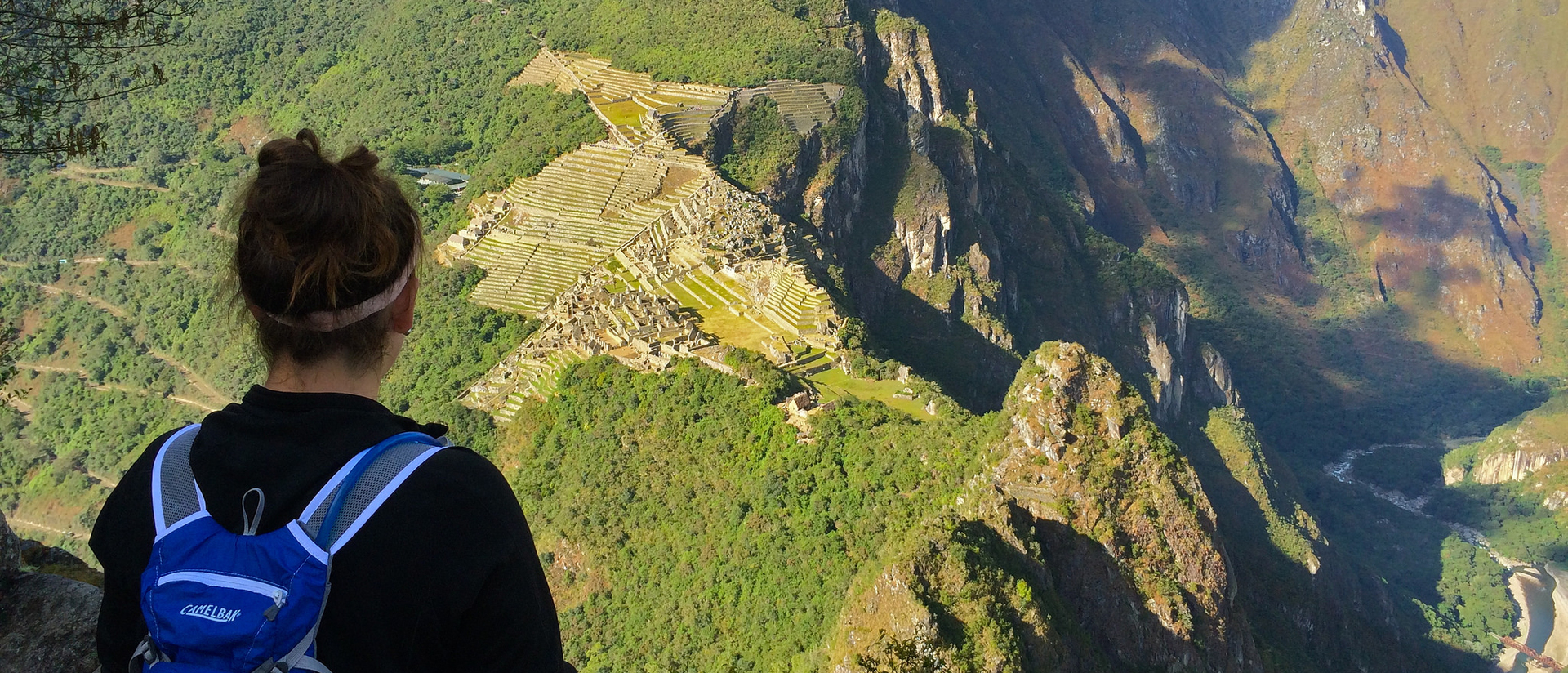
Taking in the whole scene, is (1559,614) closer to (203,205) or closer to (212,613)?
(203,205)

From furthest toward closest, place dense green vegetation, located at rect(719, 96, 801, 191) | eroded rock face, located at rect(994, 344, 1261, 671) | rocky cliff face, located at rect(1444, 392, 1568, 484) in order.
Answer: rocky cliff face, located at rect(1444, 392, 1568, 484), dense green vegetation, located at rect(719, 96, 801, 191), eroded rock face, located at rect(994, 344, 1261, 671)

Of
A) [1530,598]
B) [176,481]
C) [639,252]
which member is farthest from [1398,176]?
[176,481]

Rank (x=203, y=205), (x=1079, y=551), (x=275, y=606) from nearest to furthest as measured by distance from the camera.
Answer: (x=275, y=606)
(x=1079, y=551)
(x=203, y=205)

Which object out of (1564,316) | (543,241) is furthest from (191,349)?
(1564,316)

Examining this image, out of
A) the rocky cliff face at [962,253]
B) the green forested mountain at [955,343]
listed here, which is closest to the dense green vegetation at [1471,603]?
the green forested mountain at [955,343]

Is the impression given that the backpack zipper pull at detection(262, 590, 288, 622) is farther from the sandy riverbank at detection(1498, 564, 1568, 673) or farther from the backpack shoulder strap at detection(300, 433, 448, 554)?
the sandy riverbank at detection(1498, 564, 1568, 673)

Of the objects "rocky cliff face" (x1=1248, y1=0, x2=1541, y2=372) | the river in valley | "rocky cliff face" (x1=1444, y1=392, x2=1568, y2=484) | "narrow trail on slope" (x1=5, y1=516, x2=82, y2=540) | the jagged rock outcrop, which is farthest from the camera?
"rocky cliff face" (x1=1248, y1=0, x2=1541, y2=372)

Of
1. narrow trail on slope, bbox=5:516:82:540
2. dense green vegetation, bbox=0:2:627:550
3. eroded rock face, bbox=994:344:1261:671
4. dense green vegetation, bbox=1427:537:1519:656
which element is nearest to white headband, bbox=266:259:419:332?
eroded rock face, bbox=994:344:1261:671
